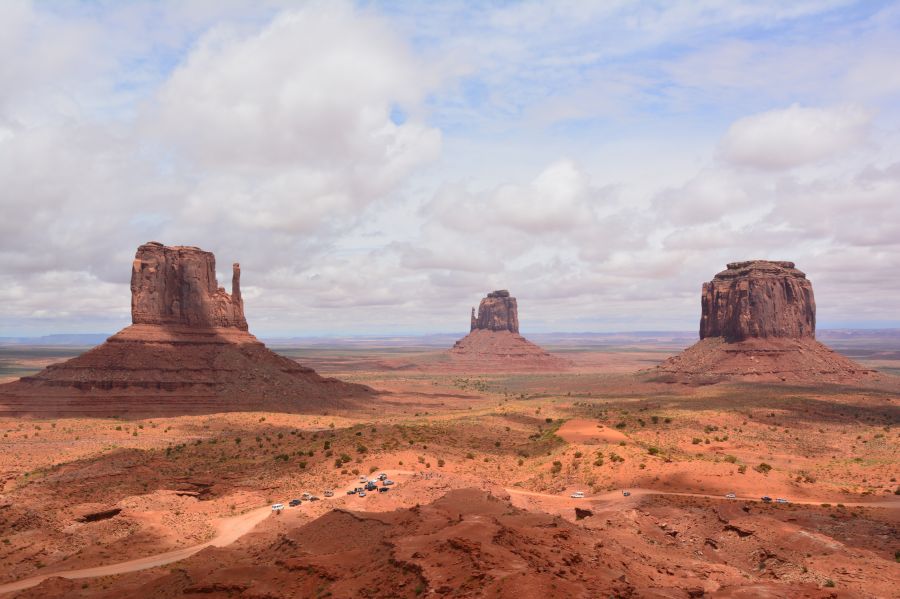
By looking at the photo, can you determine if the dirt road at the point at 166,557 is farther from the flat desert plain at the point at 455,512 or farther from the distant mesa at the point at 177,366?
the distant mesa at the point at 177,366

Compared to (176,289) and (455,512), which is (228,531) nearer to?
(455,512)

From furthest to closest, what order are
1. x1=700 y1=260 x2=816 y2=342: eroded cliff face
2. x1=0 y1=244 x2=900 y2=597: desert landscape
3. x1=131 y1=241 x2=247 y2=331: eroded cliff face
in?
x1=700 y1=260 x2=816 y2=342: eroded cliff face
x1=131 y1=241 x2=247 y2=331: eroded cliff face
x1=0 y1=244 x2=900 y2=597: desert landscape

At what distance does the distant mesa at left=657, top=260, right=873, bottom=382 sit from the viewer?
131000mm

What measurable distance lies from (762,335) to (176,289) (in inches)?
4648

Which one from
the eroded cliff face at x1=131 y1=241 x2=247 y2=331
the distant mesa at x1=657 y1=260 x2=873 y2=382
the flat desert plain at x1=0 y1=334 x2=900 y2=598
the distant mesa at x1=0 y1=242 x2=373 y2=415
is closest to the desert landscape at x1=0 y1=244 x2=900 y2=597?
the flat desert plain at x1=0 y1=334 x2=900 y2=598

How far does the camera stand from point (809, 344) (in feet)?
462

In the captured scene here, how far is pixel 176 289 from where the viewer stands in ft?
329

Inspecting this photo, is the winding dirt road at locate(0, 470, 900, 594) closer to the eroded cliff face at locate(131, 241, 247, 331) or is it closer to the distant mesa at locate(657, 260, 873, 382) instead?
the eroded cliff face at locate(131, 241, 247, 331)

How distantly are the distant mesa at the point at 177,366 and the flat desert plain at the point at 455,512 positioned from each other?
43.7ft

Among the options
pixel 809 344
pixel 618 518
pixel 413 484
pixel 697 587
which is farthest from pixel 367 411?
pixel 809 344

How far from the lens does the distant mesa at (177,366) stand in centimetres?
8619

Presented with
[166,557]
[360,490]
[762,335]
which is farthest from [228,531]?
[762,335]

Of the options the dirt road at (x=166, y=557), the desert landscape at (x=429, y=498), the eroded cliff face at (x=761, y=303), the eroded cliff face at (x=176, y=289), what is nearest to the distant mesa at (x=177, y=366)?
the eroded cliff face at (x=176, y=289)

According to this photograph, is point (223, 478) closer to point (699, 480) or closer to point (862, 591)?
point (699, 480)
